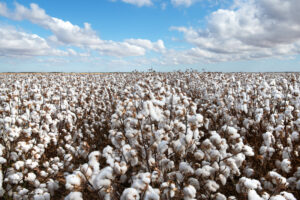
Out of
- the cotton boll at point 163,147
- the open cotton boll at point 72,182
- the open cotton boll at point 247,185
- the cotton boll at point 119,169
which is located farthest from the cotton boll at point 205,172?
the open cotton boll at point 72,182

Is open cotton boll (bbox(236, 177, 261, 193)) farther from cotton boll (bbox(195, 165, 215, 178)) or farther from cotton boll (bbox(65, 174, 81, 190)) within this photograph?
cotton boll (bbox(65, 174, 81, 190))

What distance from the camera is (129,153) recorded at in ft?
9.39

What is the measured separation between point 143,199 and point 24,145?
138 inches

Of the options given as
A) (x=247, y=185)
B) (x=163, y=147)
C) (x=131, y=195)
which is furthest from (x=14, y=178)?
(x=247, y=185)

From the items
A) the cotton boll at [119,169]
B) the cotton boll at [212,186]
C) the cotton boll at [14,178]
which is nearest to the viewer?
the cotton boll at [119,169]

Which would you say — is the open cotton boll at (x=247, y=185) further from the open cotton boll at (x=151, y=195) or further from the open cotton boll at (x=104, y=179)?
the open cotton boll at (x=104, y=179)

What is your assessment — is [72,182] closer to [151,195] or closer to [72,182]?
[72,182]

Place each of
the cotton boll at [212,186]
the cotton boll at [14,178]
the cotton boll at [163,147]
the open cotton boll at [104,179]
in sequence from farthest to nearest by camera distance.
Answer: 1. the cotton boll at [14,178]
2. the cotton boll at [163,147]
3. the cotton boll at [212,186]
4. the open cotton boll at [104,179]

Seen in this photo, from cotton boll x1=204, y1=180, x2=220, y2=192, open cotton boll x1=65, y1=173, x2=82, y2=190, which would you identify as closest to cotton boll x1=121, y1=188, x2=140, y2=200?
open cotton boll x1=65, y1=173, x2=82, y2=190

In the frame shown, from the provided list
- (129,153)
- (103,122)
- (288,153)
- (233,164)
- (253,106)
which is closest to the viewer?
(233,164)

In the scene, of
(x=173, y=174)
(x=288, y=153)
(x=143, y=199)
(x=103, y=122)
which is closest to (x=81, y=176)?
(x=143, y=199)

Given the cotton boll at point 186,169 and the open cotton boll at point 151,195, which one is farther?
the cotton boll at point 186,169

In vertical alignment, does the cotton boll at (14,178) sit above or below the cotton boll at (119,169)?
below

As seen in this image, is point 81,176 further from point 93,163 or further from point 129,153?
point 129,153
